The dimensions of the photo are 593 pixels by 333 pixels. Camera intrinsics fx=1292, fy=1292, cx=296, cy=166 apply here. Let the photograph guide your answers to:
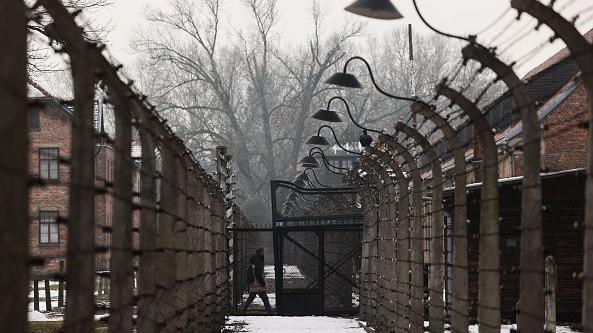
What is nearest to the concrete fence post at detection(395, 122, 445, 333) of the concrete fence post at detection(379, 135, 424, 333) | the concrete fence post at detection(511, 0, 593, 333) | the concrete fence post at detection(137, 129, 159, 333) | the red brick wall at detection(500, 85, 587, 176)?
the concrete fence post at detection(379, 135, 424, 333)

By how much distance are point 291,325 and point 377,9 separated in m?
7.19

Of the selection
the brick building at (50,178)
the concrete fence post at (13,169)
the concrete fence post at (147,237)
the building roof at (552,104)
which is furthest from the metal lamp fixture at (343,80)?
the brick building at (50,178)

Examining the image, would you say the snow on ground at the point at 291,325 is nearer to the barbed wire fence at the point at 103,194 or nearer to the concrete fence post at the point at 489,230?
the barbed wire fence at the point at 103,194

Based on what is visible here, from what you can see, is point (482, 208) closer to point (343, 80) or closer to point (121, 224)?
point (121, 224)

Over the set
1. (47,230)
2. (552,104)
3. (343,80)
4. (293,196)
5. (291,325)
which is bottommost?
(291,325)

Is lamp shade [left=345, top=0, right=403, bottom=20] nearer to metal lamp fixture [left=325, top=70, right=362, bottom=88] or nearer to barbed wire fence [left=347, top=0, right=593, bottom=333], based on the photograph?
barbed wire fence [left=347, top=0, right=593, bottom=333]

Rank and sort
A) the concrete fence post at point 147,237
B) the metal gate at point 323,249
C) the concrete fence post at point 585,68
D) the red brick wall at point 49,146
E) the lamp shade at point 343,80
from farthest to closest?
the red brick wall at point 49,146, the metal gate at point 323,249, the lamp shade at point 343,80, the concrete fence post at point 147,237, the concrete fence post at point 585,68

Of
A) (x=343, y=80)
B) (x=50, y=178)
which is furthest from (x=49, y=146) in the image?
(x=343, y=80)

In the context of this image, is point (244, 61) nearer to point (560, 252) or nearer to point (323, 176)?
point (323, 176)

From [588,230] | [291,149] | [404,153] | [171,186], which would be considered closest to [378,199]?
[404,153]

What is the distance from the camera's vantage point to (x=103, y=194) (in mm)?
A: 5727

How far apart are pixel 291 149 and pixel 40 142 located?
1175 inches

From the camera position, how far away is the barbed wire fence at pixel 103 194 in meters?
3.23

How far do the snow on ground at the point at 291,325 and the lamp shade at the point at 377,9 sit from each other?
5.58 metres
